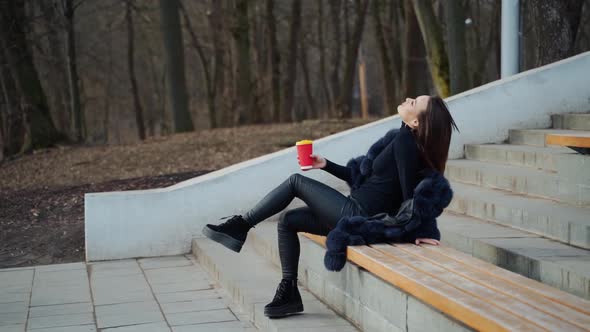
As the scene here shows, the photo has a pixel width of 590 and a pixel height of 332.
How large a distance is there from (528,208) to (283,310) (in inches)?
81.2

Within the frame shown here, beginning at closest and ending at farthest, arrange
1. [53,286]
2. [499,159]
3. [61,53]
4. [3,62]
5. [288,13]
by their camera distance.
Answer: [53,286] < [499,159] < [3,62] < [61,53] < [288,13]

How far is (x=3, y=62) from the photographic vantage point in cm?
1784

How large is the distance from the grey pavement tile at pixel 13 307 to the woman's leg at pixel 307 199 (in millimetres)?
2055

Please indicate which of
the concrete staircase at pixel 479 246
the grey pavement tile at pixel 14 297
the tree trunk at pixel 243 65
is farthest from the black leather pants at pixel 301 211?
the tree trunk at pixel 243 65

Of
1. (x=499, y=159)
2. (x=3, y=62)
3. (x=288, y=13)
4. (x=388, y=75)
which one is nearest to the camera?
(x=499, y=159)

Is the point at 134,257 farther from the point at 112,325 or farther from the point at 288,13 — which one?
the point at 288,13

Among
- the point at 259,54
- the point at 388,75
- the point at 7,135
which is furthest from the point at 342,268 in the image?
the point at 259,54

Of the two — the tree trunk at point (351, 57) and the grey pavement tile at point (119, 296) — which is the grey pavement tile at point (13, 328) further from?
the tree trunk at point (351, 57)

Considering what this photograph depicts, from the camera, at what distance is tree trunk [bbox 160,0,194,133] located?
18672 millimetres

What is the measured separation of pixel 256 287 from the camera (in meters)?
6.31

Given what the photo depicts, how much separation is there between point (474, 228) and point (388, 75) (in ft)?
58.2

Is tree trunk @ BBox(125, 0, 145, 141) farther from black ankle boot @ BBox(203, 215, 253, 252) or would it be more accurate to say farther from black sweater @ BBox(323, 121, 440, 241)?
black sweater @ BBox(323, 121, 440, 241)

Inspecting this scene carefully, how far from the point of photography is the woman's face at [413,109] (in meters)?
4.98

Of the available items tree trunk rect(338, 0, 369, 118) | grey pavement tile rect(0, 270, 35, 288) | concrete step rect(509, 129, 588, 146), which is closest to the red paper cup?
grey pavement tile rect(0, 270, 35, 288)
